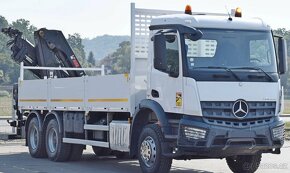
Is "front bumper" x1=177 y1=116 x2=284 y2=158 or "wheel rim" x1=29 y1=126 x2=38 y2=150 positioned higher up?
"front bumper" x1=177 y1=116 x2=284 y2=158

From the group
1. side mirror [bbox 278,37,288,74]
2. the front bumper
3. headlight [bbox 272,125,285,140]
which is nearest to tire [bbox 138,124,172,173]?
the front bumper

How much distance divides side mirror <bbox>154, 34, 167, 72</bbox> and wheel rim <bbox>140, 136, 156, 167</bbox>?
4.41 ft

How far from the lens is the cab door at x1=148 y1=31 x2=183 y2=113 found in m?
12.8

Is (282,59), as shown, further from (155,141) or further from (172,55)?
(155,141)

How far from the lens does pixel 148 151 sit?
13.3 meters

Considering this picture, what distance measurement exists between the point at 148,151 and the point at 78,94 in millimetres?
3559

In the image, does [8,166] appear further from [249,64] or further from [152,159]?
[249,64]

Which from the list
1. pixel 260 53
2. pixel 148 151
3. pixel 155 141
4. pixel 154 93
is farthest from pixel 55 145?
pixel 260 53

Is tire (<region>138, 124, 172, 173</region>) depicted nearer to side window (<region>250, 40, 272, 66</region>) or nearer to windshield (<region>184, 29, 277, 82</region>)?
windshield (<region>184, 29, 277, 82</region>)

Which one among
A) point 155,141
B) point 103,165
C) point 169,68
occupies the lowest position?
point 103,165

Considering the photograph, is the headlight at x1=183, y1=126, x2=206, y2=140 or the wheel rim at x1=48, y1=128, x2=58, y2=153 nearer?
the headlight at x1=183, y1=126, x2=206, y2=140

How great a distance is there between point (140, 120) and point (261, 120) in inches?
92.8

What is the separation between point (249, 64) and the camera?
13.0 metres

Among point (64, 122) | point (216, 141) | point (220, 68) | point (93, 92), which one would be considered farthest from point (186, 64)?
point (64, 122)
